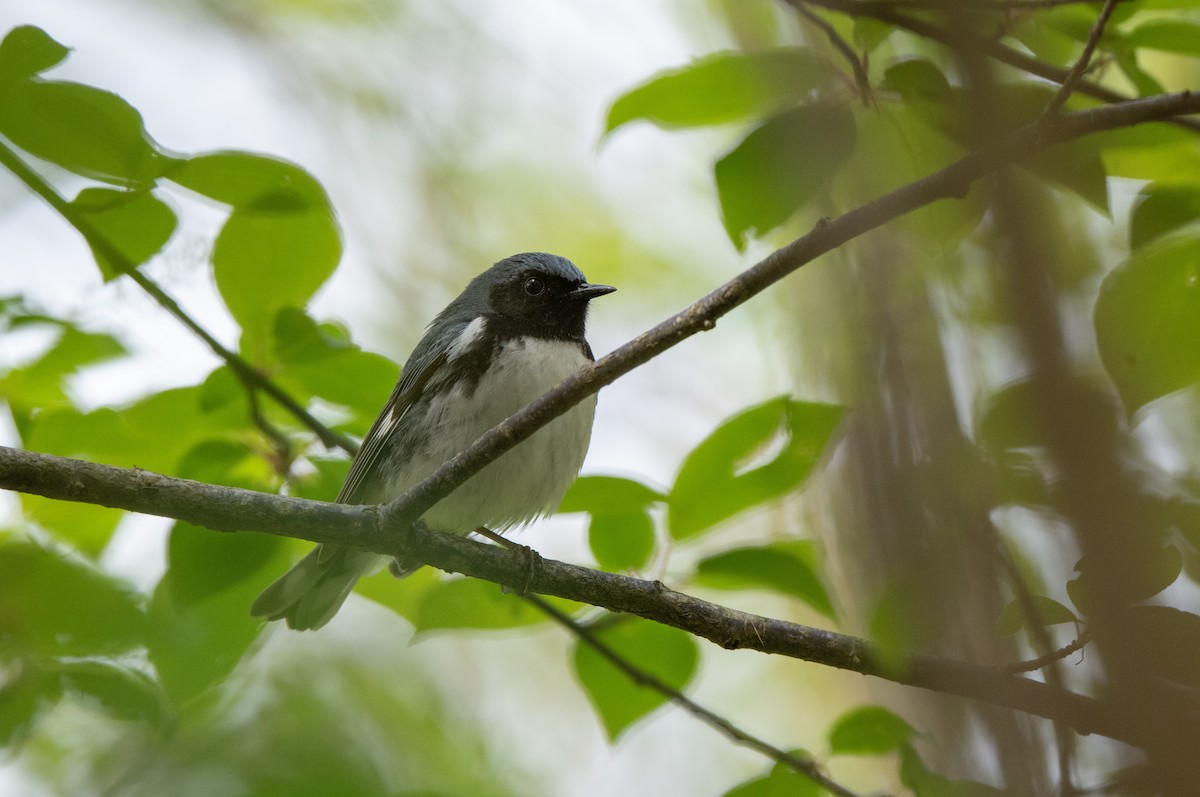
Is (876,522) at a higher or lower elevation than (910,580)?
higher

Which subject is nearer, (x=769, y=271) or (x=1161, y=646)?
(x=1161, y=646)

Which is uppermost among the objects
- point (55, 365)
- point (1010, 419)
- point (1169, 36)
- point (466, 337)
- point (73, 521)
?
point (1169, 36)

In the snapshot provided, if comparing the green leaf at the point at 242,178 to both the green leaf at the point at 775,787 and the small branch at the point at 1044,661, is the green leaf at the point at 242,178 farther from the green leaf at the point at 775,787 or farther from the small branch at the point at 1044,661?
the small branch at the point at 1044,661

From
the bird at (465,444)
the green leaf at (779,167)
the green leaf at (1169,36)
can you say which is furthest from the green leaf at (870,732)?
the green leaf at (1169,36)

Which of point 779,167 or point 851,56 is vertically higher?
point 851,56

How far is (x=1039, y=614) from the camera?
1.51 meters

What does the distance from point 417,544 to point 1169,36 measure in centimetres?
251

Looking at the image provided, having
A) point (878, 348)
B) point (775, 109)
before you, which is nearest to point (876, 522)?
point (878, 348)

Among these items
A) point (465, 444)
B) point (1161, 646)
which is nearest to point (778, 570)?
point (465, 444)

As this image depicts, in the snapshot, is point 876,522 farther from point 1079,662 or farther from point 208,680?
point 208,680

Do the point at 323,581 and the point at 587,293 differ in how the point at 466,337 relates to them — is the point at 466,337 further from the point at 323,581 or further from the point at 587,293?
the point at 323,581

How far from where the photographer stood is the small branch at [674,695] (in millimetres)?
2795

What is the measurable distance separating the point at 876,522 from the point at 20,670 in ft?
7.27

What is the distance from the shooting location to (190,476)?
330 centimetres
